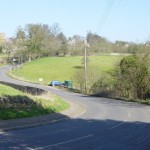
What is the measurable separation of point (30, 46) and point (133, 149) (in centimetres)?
12809

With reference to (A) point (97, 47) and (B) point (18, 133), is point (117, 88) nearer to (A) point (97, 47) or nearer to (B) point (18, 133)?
(B) point (18, 133)

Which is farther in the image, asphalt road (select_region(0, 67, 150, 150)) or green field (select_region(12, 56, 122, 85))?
green field (select_region(12, 56, 122, 85))

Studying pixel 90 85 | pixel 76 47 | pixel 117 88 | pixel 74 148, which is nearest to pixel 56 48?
pixel 76 47

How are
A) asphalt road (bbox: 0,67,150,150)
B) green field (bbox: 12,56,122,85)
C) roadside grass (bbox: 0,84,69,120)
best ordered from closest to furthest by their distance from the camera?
asphalt road (bbox: 0,67,150,150) < roadside grass (bbox: 0,84,69,120) < green field (bbox: 12,56,122,85)

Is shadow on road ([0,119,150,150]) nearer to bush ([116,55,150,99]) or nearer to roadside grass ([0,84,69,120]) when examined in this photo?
roadside grass ([0,84,69,120])

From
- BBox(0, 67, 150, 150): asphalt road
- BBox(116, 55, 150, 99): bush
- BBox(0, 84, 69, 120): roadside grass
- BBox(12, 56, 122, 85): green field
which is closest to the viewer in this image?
BBox(0, 67, 150, 150): asphalt road

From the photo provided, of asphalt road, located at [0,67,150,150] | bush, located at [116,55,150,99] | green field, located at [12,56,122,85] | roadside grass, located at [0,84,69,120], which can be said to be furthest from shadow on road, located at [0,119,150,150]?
green field, located at [12,56,122,85]

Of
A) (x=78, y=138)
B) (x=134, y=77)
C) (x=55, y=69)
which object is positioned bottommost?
(x=55, y=69)

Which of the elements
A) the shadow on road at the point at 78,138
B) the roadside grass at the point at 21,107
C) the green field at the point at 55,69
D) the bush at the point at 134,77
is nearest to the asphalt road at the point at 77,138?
the shadow on road at the point at 78,138

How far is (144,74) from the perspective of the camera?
4634cm

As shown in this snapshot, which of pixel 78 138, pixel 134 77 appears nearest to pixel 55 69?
pixel 134 77

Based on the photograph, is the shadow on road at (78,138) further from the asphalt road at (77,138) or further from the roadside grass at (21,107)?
the roadside grass at (21,107)

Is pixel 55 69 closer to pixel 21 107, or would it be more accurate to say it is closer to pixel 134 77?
pixel 134 77

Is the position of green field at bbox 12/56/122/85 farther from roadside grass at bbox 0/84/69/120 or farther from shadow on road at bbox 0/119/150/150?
shadow on road at bbox 0/119/150/150
